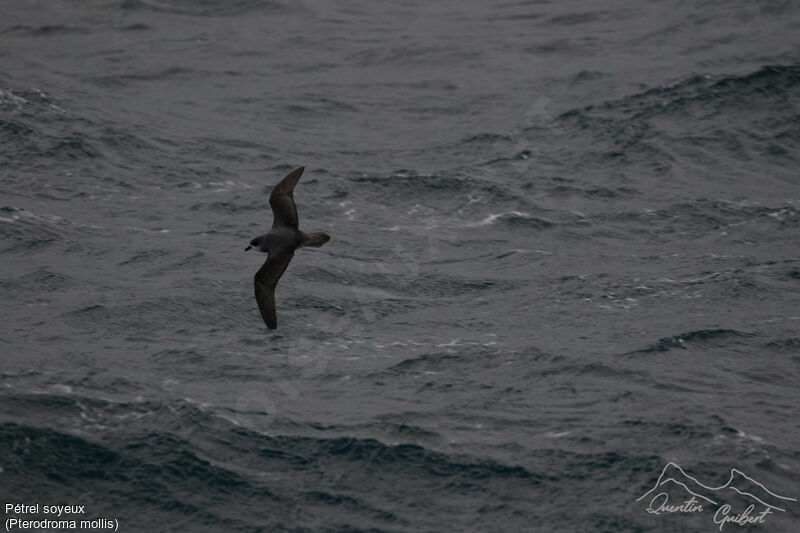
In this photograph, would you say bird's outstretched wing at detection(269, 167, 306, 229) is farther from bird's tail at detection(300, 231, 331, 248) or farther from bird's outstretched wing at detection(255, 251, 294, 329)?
bird's outstretched wing at detection(255, 251, 294, 329)

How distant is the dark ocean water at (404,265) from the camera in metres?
17.0

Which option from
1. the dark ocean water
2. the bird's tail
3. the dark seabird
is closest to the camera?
the dark ocean water

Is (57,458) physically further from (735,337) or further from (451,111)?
(451,111)

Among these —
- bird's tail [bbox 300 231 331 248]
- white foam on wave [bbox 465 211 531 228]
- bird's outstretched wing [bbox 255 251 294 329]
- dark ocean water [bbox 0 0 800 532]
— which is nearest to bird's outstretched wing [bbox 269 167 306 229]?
bird's tail [bbox 300 231 331 248]

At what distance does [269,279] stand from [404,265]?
257 inches

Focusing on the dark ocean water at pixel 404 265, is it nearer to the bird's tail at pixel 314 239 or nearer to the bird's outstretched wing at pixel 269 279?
the bird's outstretched wing at pixel 269 279

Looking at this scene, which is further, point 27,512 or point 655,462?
A: point 655,462

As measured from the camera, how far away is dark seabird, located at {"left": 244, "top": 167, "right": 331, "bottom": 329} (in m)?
17.7

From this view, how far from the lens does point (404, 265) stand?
24.2 meters

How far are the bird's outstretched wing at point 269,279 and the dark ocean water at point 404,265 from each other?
5.75ft

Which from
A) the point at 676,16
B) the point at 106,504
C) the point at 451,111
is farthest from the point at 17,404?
the point at 676,16

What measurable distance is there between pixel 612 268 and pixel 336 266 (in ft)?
18.5

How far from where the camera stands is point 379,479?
55.6 feet

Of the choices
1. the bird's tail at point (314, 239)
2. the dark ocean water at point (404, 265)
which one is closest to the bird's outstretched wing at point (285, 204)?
the bird's tail at point (314, 239)
